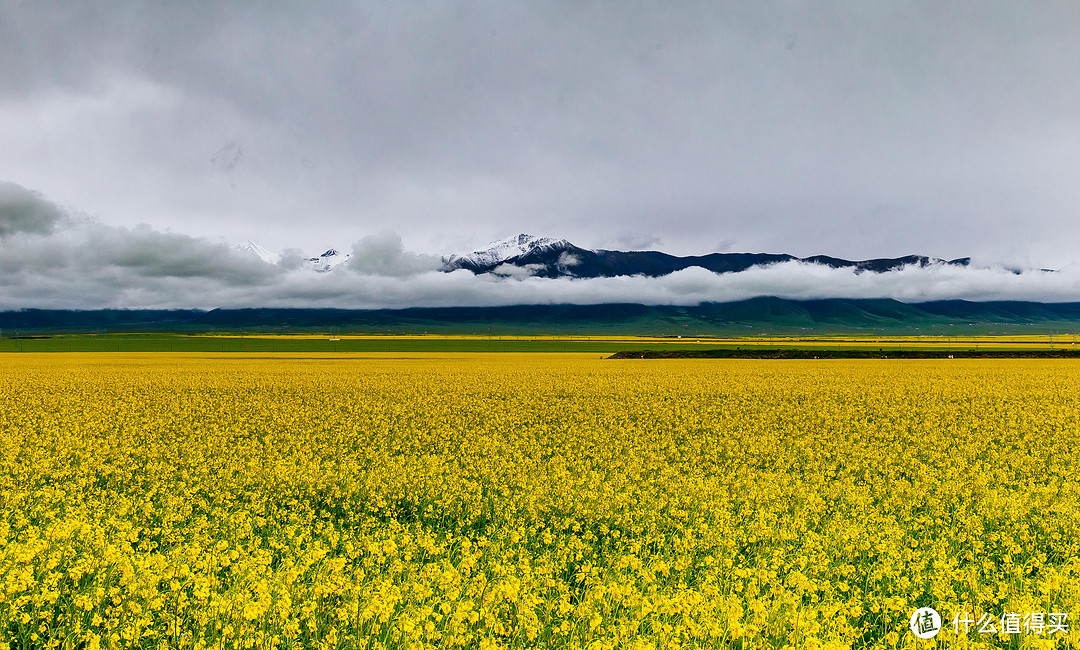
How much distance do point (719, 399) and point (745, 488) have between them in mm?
15994

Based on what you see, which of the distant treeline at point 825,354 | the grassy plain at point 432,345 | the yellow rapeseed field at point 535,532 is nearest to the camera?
the yellow rapeseed field at point 535,532

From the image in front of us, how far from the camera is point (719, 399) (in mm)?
25375

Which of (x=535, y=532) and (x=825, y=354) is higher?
(x=535, y=532)

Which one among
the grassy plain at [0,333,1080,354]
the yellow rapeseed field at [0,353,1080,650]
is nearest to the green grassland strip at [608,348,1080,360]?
the grassy plain at [0,333,1080,354]

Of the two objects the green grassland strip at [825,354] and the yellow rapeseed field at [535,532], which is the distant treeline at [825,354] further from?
the yellow rapeseed field at [535,532]

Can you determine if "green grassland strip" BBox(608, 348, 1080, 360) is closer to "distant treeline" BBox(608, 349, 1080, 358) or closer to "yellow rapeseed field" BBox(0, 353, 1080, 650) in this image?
"distant treeline" BBox(608, 349, 1080, 358)

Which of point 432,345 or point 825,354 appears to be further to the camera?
point 432,345

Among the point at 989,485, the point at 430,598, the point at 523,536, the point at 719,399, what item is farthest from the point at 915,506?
the point at 719,399

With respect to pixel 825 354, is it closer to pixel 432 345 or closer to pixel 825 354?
pixel 825 354

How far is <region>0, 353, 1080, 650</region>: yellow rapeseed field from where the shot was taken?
16.9ft

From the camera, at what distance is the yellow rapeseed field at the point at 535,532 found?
5.14 metres

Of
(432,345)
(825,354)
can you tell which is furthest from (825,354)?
(432,345)

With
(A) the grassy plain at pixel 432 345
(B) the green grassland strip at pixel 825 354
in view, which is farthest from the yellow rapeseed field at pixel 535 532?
(A) the grassy plain at pixel 432 345

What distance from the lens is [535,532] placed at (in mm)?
8047
